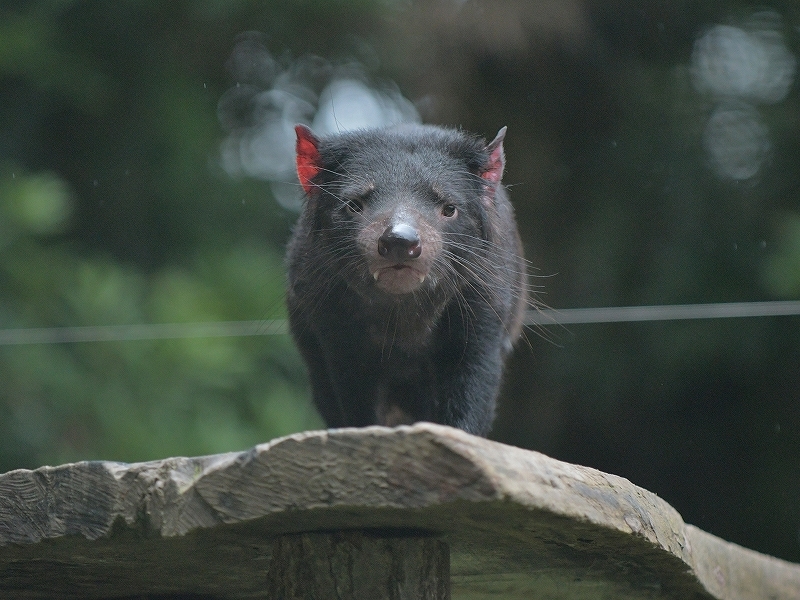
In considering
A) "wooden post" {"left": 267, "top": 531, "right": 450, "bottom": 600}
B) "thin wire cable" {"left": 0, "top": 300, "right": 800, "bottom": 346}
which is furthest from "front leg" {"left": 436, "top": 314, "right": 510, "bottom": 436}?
"thin wire cable" {"left": 0, "top": 300, "right": 800, "bottom": 346}

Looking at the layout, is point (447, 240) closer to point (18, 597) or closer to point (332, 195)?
point (332, 195)

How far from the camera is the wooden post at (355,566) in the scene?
1990mm

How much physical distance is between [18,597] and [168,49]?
547cm

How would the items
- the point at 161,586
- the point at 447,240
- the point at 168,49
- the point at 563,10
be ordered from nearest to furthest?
1. the point at 161,586
2. the point at 447,240
3. the point at 563,10
4. the point at 168,49

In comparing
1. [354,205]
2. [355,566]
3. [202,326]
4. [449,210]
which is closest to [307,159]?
[354,205]

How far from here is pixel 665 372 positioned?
648cm

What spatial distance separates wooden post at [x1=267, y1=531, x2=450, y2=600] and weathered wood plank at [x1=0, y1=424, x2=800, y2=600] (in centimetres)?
2

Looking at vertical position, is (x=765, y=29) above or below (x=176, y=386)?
above

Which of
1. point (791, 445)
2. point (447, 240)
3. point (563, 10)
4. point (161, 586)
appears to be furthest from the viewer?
point (563, 10)

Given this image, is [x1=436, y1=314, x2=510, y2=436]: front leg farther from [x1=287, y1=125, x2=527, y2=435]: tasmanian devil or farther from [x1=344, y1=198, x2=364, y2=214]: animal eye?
[x1=344, y1=198, x2=364, y2=214]: animal eye

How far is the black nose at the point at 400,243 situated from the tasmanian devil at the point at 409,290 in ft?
0.61

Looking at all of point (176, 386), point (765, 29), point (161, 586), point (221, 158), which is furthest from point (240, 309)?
point (161, 586)

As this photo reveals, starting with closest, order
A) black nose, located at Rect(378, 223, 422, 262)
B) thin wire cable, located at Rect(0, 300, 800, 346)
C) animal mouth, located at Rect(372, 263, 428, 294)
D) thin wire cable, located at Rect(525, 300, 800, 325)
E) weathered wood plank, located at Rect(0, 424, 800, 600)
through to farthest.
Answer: weathered wood plank, located at Rect(0, 424, 800, 600) < black nose, located at Rect(378, 223, 422, 262) < animal mouth, located at Rect(372, 263, 428, 294) < thin wire cable, located at Rect(525, 300, 800, 325) < thin wire cable, located at Rect(0, 300, 800, 346)

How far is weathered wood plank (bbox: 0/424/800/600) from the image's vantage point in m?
1.63
